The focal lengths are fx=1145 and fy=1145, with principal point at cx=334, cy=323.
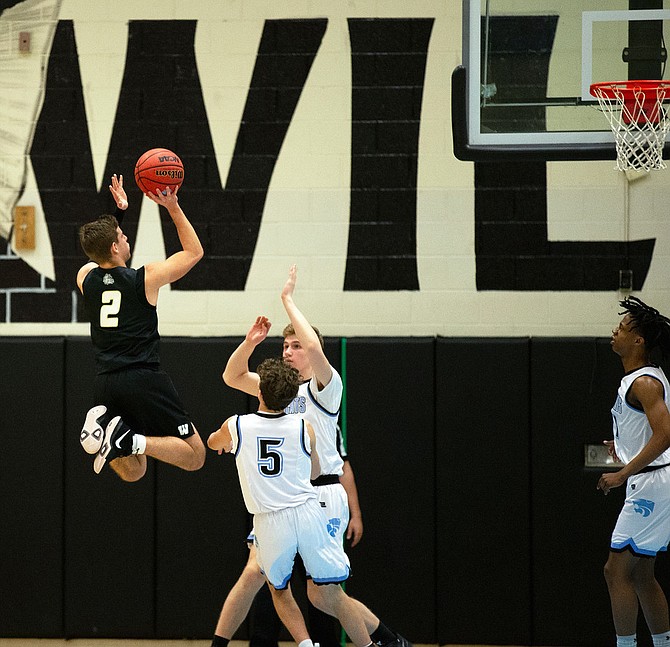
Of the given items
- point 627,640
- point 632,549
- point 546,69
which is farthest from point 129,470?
point 546,69

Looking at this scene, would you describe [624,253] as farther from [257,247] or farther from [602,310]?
[257,247]

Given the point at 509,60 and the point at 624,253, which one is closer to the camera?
the point at 509,60

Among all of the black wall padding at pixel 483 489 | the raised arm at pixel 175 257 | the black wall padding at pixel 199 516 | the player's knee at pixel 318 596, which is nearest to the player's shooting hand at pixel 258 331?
the raised arm at pixel 175 257

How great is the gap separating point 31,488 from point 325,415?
237 centimetres

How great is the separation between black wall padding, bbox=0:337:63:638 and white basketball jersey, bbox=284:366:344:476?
6.80 feet

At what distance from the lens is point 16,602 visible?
748cm

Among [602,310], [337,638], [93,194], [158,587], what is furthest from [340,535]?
[93,194]

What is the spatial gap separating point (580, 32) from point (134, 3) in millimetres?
3121

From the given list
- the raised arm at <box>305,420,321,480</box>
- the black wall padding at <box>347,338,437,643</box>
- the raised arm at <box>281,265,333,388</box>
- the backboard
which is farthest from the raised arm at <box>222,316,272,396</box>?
the backboard

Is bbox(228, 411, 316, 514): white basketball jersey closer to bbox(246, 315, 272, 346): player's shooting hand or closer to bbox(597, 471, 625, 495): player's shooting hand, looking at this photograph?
bbox(246, 315, 272, 346): player's shooting hand

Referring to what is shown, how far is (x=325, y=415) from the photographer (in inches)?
243

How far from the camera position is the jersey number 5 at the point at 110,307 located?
225 inches

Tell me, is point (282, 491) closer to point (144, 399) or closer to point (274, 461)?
point (274, 461)

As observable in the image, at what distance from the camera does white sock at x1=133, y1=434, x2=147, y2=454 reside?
222 inches
